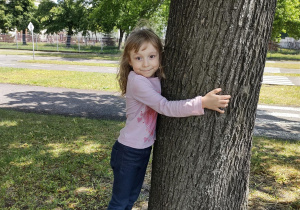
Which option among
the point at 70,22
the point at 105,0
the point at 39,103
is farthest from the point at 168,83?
the point at 70,22

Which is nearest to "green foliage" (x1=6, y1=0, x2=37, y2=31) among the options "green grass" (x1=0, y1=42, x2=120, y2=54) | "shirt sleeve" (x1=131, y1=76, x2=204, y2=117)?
"green grass" (x1=0, y1=42, x2=120, y2=54)

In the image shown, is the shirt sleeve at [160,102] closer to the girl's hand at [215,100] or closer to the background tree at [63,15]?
the girl's hand at [215,100]

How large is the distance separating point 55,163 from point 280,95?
832 centimetres

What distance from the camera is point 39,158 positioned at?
13.8 feet

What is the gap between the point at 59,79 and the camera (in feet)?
38.3

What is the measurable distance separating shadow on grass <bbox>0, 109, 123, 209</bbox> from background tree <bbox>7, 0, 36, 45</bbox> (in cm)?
4673

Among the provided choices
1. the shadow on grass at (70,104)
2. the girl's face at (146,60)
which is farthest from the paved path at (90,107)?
the girl's face at (146,60)

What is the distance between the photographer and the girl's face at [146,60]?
2158mm

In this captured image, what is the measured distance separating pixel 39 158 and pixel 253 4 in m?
3.50

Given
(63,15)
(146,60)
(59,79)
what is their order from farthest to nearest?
(63,15) < (59,79) < (146,60)

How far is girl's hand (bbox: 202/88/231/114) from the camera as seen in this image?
184cm

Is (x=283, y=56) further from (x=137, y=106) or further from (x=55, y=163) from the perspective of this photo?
(x=137, y=106)

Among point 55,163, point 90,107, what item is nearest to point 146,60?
point 55,163

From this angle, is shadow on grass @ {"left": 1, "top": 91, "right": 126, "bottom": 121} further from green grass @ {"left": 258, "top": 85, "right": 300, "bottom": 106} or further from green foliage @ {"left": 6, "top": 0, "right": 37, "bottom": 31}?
green foliage @ {"left": 6, "top": 0, "right": 37, "bottom": 31}
